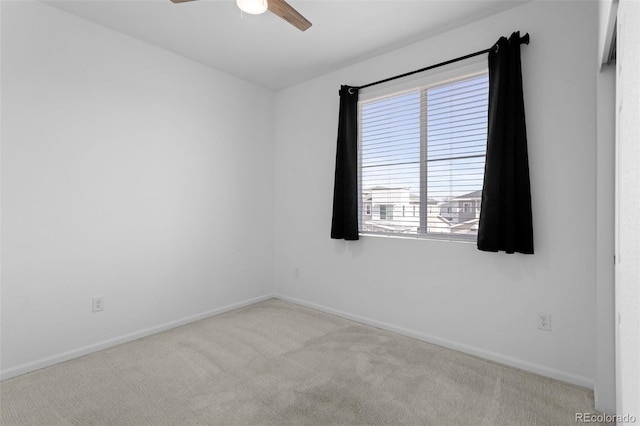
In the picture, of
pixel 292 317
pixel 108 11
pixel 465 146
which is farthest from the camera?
pixel 292 317

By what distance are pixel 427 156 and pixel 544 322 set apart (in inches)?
62.2

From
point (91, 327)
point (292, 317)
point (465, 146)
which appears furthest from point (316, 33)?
point (91, 327)

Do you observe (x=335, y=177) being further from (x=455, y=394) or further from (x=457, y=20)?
(x=455, y=394)

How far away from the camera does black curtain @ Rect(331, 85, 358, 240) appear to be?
3.33 metres

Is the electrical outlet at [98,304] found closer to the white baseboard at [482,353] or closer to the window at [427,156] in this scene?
the white baseboard at [482,353]

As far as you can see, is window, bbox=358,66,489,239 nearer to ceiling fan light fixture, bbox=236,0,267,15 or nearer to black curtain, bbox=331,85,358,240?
black curtain, bbox=331,85,358,240

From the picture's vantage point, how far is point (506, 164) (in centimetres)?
238

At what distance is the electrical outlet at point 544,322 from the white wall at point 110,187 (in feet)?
9.67

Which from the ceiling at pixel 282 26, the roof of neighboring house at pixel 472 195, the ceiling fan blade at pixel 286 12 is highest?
the ceiling at pixel 282 26

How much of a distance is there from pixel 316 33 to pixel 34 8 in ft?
6.91

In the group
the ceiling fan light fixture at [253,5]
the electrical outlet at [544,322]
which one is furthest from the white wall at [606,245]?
the ceiling fan light fixture at [253,5]

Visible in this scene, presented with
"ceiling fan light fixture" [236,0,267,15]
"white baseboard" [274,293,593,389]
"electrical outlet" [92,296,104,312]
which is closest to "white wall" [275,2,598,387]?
"white baseboard" [274,293,593,389]

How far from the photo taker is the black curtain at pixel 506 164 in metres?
2.32

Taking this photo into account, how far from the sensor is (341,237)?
11.0 feet
